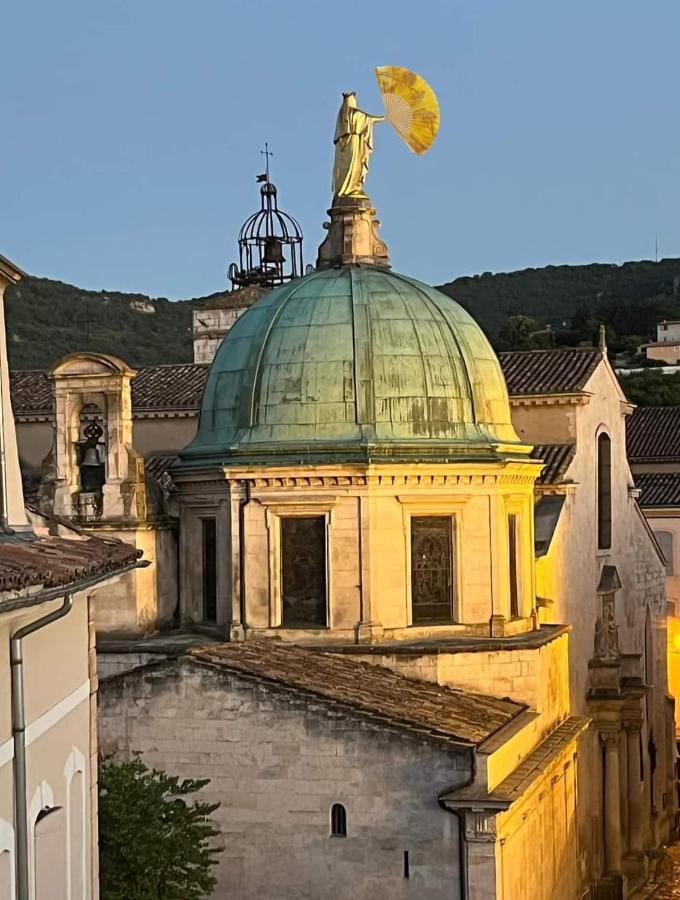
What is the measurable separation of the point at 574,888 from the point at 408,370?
33.1 feet

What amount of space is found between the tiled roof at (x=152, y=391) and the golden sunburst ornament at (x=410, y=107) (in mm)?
11672

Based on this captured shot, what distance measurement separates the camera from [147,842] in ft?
70.5

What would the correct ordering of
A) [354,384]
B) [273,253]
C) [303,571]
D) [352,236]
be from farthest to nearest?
[273,253] → [352,236] → [354,384] → [303,571]

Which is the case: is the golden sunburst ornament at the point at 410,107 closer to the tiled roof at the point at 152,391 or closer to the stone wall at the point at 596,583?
the stone wall at the point at 596,583

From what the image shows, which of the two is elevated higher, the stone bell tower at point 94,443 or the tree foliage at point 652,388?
the tree foliage at point 652,388

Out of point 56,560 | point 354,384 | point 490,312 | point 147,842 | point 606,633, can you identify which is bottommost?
point 147,842

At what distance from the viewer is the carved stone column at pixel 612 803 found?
35.8m

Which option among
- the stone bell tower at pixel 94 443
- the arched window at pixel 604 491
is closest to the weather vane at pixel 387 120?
the stone bell tower at pixel 94 443

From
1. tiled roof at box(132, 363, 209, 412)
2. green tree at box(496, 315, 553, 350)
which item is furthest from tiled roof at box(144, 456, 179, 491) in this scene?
green tree at box(496, 315, 553, 350)

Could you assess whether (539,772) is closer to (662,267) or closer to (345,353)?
(345,353)

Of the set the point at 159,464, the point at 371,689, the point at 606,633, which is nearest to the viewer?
the point at 371,689

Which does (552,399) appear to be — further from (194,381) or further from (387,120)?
(194,381)

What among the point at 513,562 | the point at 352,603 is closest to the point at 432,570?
the point at 352,603

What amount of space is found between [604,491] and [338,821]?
17.0 meters
